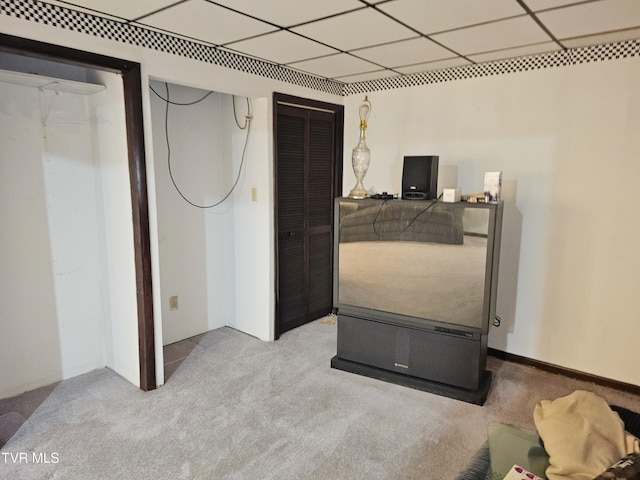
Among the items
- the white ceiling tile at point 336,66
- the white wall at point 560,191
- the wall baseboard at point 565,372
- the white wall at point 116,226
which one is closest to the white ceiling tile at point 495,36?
the white wall at point 560,191

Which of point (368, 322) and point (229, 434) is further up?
point (368, 322)

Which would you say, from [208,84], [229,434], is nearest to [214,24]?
[208,84]

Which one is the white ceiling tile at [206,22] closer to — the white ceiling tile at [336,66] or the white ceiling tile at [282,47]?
the white ceiling tile at [282,47]

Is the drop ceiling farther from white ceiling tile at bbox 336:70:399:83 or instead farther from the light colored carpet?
the light colored carpet

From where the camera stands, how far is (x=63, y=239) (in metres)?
2.80

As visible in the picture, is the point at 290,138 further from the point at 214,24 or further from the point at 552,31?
the point at 552,31

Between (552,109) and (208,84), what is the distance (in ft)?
7.57

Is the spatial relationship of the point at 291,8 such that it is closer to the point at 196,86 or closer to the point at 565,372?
the point at 196,86

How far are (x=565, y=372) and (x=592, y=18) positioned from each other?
87.4 inches

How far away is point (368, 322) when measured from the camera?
2932mm

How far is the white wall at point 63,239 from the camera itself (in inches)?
102

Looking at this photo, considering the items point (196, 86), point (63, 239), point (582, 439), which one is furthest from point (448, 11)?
point (63, 239)

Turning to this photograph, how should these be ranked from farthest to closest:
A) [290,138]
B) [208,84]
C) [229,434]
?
[290,138]
[208,84]
[229,434]

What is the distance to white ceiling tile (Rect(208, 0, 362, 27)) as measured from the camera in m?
1.95
